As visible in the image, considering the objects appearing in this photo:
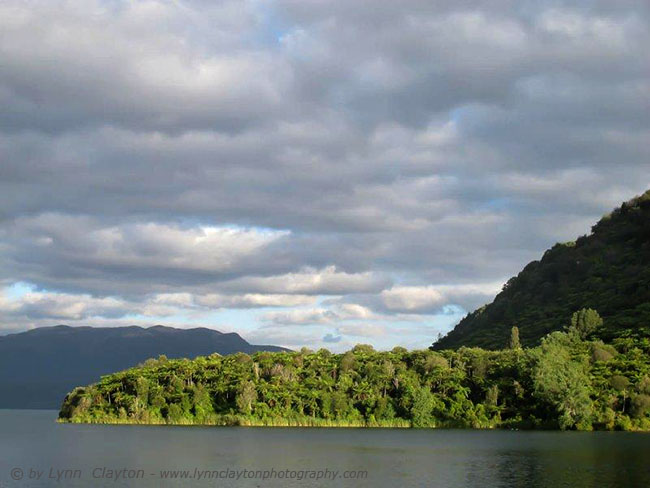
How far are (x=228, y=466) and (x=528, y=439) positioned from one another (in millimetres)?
67893

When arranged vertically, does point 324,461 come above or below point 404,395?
below

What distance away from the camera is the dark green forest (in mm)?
166375

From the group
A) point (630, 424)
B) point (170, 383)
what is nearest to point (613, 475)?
point (630, 424)

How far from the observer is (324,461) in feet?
297

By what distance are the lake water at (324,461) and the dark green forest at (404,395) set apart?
32.5m

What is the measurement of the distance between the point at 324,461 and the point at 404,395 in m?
96.3

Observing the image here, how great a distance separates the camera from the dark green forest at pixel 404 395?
546ft

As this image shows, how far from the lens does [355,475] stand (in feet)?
253

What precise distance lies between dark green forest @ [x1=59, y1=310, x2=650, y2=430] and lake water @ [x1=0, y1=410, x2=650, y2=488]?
107 feet

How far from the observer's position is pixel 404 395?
604 ft

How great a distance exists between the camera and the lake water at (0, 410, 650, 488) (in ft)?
237

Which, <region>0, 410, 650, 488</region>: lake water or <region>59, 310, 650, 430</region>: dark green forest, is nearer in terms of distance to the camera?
Answer: <region>0, 410, 650, 488</region>: lake water

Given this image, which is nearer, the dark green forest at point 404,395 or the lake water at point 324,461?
the lake water at point 324,461

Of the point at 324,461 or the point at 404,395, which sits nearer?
the point at 324,461
